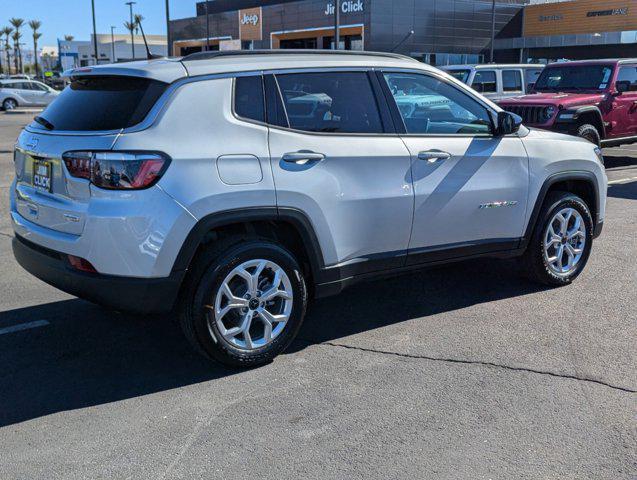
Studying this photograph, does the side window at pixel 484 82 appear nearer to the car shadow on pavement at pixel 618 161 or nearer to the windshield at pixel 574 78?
the windshield at pixel 574 78

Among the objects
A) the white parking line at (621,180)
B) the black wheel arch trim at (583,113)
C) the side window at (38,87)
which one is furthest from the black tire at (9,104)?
the white parking line at (621,180)

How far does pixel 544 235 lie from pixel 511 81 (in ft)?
41.9

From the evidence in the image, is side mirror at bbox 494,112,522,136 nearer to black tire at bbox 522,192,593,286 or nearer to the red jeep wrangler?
black tire at bbox 522,192,593,286

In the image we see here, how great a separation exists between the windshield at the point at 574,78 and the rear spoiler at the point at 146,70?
1116 centimetres

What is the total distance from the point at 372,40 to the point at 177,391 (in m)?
45.9

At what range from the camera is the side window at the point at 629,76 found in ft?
43.1

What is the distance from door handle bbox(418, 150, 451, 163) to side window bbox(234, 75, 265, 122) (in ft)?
3.94

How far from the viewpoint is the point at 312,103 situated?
14.4ft

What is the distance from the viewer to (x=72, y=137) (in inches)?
154

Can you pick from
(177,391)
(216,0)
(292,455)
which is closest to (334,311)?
(177,391)

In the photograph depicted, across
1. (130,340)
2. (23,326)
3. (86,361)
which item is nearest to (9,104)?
(23,326)

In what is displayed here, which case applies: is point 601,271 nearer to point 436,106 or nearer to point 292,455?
point 436,106

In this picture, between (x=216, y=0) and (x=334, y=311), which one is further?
(x=216, y=0)

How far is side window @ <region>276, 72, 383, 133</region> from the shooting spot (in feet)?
14.1
